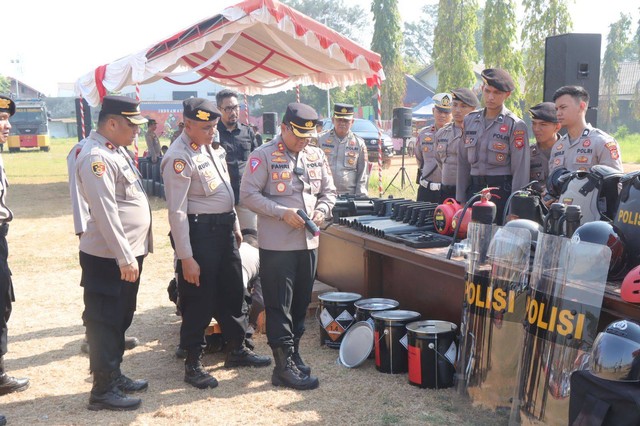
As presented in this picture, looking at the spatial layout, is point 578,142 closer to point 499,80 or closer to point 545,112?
point 545,112

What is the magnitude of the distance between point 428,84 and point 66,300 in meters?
49.6

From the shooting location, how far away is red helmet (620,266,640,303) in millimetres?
2861

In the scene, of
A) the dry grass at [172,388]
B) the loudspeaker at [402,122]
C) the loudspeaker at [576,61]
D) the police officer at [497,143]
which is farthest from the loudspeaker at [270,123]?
the police officer at [497,143]

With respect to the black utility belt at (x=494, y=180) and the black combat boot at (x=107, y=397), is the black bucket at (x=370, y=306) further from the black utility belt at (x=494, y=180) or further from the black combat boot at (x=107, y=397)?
the black combat boot at (x=107, y=397)

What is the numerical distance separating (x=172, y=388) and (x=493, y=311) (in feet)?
7.64

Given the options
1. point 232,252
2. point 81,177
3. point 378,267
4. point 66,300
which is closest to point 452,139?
point 378,267

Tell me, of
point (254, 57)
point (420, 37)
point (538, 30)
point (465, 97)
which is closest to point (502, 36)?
point (538, 30)

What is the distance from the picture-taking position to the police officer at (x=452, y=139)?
6.55 meters

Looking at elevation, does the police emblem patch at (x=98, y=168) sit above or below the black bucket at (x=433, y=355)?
above

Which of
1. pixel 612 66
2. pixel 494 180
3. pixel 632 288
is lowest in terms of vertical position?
pixel 632 288

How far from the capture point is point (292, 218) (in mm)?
4285

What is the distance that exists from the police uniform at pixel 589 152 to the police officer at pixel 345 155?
103 inches

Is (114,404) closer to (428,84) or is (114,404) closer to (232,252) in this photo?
(232,252)

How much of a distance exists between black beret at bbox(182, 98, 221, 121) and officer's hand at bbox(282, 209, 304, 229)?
83 cm
